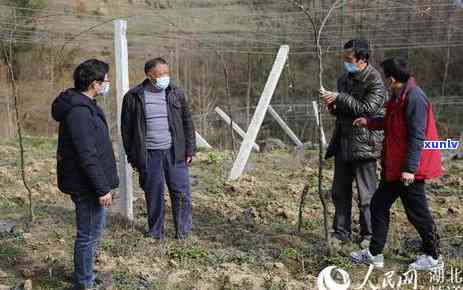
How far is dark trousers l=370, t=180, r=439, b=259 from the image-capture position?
3.29 m

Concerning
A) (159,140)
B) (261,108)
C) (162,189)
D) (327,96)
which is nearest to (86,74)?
(159,140)

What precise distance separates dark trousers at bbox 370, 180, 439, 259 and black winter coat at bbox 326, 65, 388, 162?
0.39m

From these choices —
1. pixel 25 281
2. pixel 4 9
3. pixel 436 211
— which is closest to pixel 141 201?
pixel 25 281

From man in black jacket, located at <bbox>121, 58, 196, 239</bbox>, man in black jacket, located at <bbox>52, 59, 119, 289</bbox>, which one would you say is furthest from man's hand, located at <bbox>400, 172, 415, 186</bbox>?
man in black jacket, located at <bbox>52, 59, 119, 289</bbox>

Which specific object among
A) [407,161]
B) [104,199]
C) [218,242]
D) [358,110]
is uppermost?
[358,110]

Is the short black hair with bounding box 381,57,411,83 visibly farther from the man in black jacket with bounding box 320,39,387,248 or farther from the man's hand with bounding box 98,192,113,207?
the man's hand with bounding box 98,192,113,207

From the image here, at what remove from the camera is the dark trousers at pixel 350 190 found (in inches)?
149

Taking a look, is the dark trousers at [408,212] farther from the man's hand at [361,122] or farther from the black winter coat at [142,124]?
the black winter coat at [142,124]

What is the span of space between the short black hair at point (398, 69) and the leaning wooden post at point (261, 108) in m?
2.47

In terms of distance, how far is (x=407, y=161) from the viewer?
3.16 m

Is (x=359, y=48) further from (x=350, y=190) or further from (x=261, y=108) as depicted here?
(x=261, y=108)

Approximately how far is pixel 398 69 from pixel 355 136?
2.14 ft

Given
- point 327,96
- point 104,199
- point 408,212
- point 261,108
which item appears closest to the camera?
point 104,199

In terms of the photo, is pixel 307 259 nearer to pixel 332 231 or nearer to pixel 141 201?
pixel 332 231
